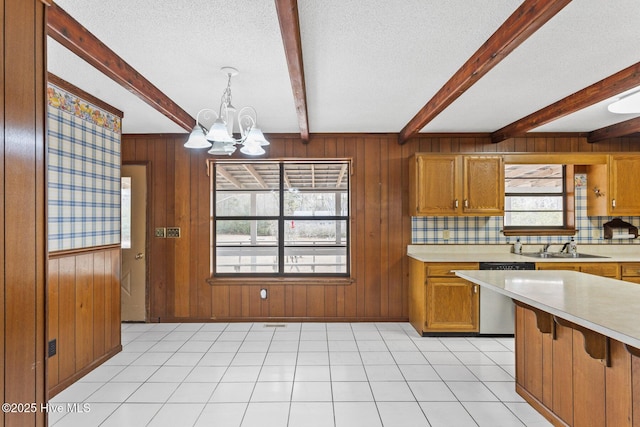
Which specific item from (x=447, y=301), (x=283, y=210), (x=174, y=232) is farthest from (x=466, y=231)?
(x=174, y=232)

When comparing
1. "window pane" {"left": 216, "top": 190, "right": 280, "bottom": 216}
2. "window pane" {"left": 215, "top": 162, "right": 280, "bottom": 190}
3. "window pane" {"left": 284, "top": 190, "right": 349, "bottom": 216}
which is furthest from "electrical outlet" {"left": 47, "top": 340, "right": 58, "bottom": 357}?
"window pane" {"left": 284, "top": 190, "right": 349, "bottom": 216}

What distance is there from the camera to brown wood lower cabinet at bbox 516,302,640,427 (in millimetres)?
1694

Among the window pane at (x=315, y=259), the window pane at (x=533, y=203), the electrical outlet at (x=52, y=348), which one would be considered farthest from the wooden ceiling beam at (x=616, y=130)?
the electrical outlet at (x=52, y=348)

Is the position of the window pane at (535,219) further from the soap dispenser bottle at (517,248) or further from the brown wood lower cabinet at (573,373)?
the brown wood lower cabinet at (573,373)

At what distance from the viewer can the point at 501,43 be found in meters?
1.92

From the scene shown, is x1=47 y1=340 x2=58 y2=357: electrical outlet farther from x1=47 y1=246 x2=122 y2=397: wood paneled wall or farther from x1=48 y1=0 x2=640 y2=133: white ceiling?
x1=48 y1=0 x2=640 y2=133: white ceiling

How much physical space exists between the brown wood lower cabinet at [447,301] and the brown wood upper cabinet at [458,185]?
0.66m

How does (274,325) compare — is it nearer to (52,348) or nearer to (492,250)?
(52,348)

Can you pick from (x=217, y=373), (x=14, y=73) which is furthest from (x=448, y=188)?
(x=14, y=73)

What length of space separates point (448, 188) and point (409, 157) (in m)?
0.63

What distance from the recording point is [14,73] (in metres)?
1.14

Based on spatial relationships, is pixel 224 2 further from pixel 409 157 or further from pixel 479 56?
pixel 409 157

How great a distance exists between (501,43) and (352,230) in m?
2.76

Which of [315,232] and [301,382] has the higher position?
[315,232]
